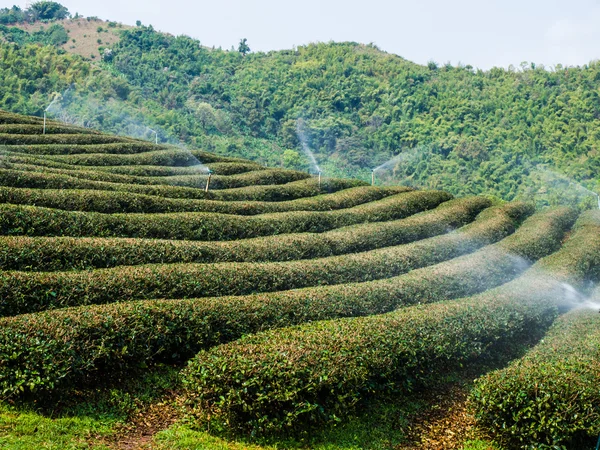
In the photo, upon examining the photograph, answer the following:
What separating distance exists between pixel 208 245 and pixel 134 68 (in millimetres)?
69657

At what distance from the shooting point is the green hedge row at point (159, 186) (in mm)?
18156

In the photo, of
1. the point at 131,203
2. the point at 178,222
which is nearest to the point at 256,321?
the point at 178,222

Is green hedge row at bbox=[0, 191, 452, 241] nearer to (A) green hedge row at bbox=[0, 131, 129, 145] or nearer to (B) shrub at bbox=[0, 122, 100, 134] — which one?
(A) green hedge row at bbox=[0, 131, 129, 145]

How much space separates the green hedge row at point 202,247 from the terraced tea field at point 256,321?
0.16ft

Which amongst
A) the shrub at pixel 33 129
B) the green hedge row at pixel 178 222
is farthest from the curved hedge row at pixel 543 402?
the shrub at pixel 33 129

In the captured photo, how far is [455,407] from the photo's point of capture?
34.2 feet

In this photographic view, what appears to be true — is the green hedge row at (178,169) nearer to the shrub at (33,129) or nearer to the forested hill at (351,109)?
the shrub at (33,129)

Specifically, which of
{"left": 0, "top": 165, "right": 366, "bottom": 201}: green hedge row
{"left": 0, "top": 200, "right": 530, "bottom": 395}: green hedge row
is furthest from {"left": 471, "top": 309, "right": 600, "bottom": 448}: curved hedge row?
{"left": 0, "top": 165, "right": 366, "bottom": 201}: green hedge row

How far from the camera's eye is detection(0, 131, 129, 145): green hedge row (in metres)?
27.9

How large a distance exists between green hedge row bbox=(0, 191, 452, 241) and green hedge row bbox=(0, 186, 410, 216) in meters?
1.45

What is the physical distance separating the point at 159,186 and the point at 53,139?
410 inches

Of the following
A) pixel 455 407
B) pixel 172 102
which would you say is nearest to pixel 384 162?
pixel 172 102

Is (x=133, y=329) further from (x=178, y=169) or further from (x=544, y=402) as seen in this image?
(x=178, y=169)

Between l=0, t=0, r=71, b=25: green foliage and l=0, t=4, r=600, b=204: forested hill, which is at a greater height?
l=0, t=0, r=71, b=25: green foliage
